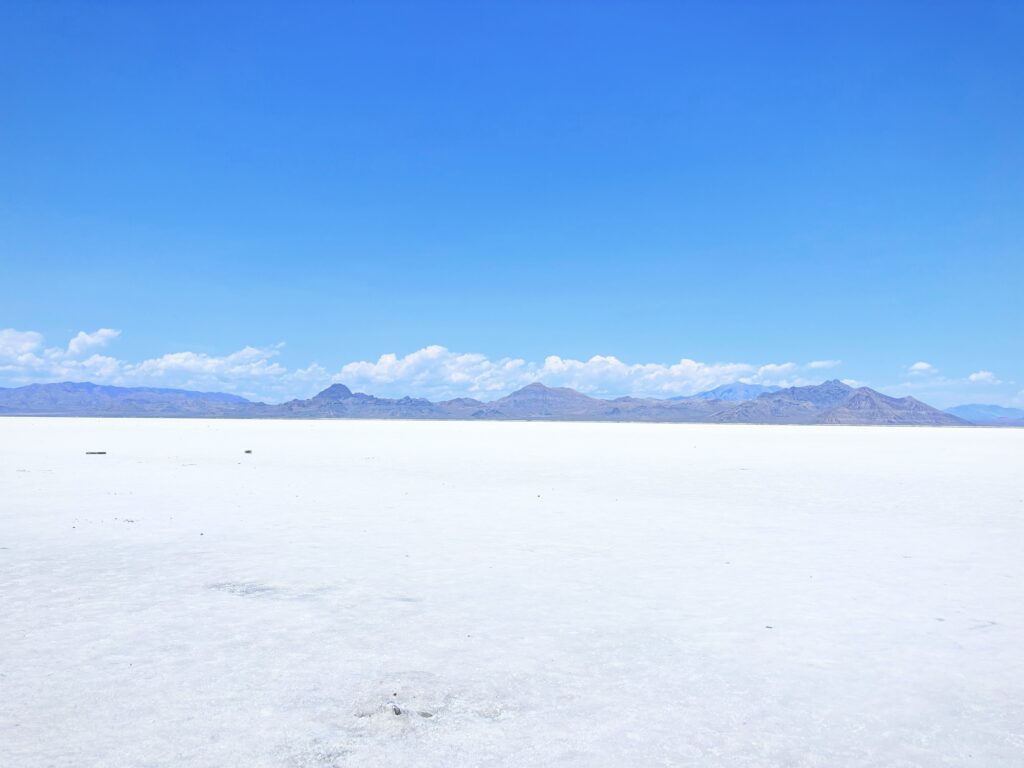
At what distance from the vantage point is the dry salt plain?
4.16 metres

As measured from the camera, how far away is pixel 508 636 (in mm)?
6062

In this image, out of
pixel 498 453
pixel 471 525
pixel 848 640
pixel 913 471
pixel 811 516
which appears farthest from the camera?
pixel 498 453

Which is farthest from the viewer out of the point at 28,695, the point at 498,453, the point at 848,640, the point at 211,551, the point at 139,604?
the point at 498,453

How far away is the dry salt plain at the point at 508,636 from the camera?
416cm

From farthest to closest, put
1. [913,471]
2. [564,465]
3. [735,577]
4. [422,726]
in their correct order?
[564,465] → [913,471] → [735,577] → [422,726]

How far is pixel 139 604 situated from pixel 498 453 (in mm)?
24559

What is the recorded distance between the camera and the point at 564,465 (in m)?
24.6

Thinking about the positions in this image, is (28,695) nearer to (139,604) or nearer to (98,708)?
(98,708)

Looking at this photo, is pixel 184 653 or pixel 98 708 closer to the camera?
pixel 98 708

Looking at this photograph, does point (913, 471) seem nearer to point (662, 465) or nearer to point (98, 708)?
point (662, 465)

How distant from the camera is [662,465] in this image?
24.8 m

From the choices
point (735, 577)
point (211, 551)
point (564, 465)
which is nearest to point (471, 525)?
point (211, 551)

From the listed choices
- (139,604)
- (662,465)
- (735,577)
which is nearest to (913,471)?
(662,465)

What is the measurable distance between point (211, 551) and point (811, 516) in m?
9.90
